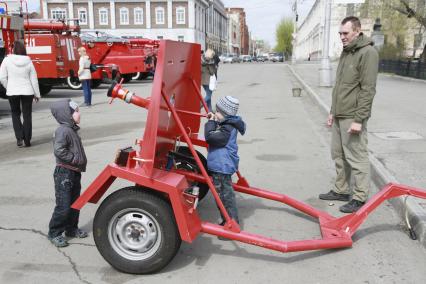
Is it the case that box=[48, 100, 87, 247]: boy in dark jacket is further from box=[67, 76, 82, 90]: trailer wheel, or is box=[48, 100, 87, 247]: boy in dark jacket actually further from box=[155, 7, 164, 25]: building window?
box=[155, 7, 164, 25]: building window

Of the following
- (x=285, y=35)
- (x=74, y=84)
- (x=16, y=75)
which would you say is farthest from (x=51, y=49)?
(x=285, y=35)

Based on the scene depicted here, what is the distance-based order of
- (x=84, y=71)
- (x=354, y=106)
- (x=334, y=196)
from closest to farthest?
1. (x=354, y=106)
2. (x=334, y=196)
3. (x=84, y=71)

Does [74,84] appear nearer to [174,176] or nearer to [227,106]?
[227,106]

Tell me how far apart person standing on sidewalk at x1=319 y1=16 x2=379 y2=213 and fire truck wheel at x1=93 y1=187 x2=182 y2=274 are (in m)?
2.31

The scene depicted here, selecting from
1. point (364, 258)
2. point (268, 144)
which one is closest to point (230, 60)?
point (268, 144)

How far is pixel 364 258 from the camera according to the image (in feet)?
12.6

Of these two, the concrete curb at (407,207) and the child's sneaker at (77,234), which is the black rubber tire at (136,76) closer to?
the concrete curb at (407,207)

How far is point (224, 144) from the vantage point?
13.1 ft

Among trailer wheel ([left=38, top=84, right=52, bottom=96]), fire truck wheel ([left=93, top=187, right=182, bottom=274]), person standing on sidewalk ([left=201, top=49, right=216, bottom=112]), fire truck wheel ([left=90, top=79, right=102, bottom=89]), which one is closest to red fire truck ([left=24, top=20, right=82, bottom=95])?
trailer wheel ([left=38, top=84, right=52, bottom=96])

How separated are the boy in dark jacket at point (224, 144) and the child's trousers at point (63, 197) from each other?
125cm

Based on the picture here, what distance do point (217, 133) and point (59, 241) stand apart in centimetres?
176

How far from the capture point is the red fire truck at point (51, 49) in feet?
49.8

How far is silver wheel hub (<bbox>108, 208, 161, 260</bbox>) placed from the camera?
3.51 metres

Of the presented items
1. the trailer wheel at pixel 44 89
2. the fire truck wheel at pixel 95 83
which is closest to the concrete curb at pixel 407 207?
the trailer wheel at pixel 44 89
